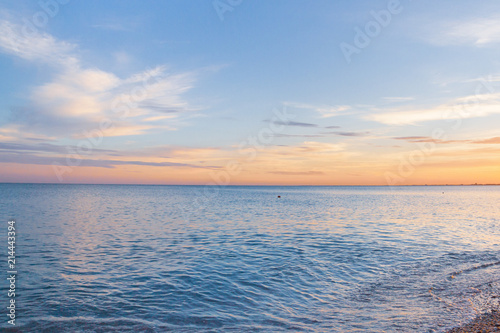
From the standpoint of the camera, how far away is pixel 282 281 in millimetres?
17562

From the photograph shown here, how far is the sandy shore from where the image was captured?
1033 centimetres

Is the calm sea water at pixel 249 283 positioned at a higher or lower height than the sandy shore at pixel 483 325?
lower

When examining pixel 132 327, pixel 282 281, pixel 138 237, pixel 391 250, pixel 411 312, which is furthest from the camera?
pixel 138 237

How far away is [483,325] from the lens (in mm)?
10742

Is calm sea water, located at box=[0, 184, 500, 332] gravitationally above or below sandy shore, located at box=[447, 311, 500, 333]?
below

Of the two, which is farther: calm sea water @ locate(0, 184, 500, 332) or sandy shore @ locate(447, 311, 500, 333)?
calm sea water @ locate(0, 184, 500, 332)

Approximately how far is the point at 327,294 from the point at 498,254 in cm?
1766

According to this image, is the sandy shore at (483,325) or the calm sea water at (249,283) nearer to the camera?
the sandy shore at (483,325)

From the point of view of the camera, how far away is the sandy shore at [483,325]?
10328 mm

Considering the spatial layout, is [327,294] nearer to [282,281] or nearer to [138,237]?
[282,281]

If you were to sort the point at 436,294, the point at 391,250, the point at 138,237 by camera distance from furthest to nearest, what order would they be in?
the point at 138,237 → the point at 391,250 → the point at 436,294

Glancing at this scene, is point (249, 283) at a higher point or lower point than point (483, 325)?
lower

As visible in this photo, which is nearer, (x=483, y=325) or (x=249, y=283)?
(x=483, y=325)

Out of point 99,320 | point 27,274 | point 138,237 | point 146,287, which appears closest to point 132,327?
point 99,320
